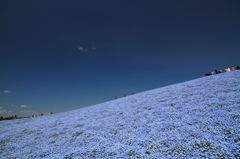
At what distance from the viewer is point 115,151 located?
15.7 ft

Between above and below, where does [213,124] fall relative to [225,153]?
above

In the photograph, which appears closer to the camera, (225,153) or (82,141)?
(225,153)

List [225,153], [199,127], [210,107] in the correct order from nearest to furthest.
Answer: [225,153]
[199,127]
[210,107]

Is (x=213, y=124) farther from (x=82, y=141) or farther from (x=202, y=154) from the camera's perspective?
(x=82, y=141)

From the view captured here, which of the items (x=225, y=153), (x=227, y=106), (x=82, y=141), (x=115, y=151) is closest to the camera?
(x=225, y=153)

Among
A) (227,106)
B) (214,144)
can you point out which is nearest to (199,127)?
(214,144)

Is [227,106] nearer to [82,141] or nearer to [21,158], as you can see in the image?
[82,141]

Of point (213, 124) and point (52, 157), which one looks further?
point (213, 124)

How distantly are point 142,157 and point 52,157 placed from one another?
148 inches

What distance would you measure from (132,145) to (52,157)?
11.1 feet

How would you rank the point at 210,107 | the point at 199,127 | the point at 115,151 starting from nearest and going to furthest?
the point at 115,151 → the point at 199,127 → the point at 210,107

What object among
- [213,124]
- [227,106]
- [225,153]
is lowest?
[225,153]

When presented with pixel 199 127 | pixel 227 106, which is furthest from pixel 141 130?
pixel 227 106

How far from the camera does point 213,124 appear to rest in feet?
17.9
